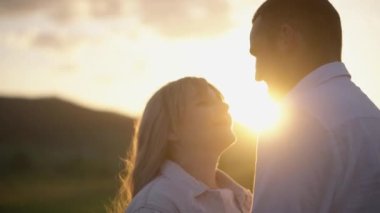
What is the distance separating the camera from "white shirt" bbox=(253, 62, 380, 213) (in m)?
3.10

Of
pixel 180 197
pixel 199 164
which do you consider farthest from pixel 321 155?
pixel 199 164

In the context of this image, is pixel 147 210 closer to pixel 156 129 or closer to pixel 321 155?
pixel 156 129

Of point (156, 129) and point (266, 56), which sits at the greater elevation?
point (266, 56)

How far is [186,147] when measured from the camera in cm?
531

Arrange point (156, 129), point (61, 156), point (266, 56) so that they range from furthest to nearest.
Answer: point (61, 156), point (156, 129), point (266, 56)

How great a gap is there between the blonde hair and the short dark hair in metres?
1.83

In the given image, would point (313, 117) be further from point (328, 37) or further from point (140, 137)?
point (140, 137)

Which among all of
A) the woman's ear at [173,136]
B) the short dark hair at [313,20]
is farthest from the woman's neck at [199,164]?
the short dark hair at [313,20]

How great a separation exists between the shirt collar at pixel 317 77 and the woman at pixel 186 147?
1944 millimetres

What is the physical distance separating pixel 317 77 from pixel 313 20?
332 millimetres

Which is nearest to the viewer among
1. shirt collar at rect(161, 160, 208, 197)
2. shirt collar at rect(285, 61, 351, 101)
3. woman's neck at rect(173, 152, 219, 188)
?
shirt collar at rect(285, 61, 351, 101)

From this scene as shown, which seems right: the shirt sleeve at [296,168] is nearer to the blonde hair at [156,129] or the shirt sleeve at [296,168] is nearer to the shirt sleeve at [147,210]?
the shirt sleeve at [147,210]

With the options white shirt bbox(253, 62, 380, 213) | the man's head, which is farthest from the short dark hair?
→ white shirt bbox(253, 62, 380, 213)

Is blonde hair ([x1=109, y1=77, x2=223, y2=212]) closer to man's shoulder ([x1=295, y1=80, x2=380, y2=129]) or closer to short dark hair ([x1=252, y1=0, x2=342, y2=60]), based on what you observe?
short dark hair ([x1=252, y1=0, x2=342, y2=60])
